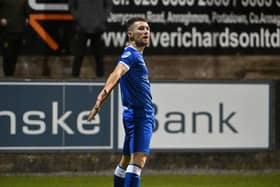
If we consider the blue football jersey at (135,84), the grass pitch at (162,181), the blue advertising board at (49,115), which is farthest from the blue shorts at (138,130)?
the blue advertising board at (49,115)

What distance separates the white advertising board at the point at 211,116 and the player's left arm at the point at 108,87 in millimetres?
4462

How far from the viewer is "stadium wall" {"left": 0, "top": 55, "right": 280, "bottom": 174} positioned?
42.2 feet

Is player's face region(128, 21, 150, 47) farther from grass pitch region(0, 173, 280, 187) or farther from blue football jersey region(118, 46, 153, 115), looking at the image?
grass pitch region(0, 173, 280, 187)

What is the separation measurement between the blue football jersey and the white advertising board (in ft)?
13.3

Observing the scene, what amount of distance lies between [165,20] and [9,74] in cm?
229

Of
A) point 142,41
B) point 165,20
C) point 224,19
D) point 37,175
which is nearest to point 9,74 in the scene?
point 37,175

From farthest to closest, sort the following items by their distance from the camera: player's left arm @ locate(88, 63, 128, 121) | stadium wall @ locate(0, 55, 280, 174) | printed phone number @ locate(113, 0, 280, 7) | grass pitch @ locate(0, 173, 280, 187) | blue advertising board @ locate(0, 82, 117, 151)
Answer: printed phone number @ locate(113, 0, 280, 7) → stadium wall @ locate(0, 55, 280, 174) → blue advertising board @ locate(0, 82, 117, 151) → grass pitch @ locate(0, 173, 280, 187) → player's left arm @ locate(88, 63, 128, 121)

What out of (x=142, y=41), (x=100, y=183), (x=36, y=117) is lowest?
(x=100, y=183)

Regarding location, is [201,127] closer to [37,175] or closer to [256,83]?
[256,83]

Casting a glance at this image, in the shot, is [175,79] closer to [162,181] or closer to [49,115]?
[162,181]

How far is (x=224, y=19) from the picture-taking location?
1324 centimetres

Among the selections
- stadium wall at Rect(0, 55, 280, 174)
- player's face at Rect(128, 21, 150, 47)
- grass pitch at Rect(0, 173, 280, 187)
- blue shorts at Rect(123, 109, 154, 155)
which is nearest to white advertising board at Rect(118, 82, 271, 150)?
stadium wall at Rect(0, 55, 280, 174)

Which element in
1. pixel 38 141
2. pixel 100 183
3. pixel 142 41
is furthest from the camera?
pixel 38 141

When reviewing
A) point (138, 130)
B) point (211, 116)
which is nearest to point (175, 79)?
point (211, 116)
